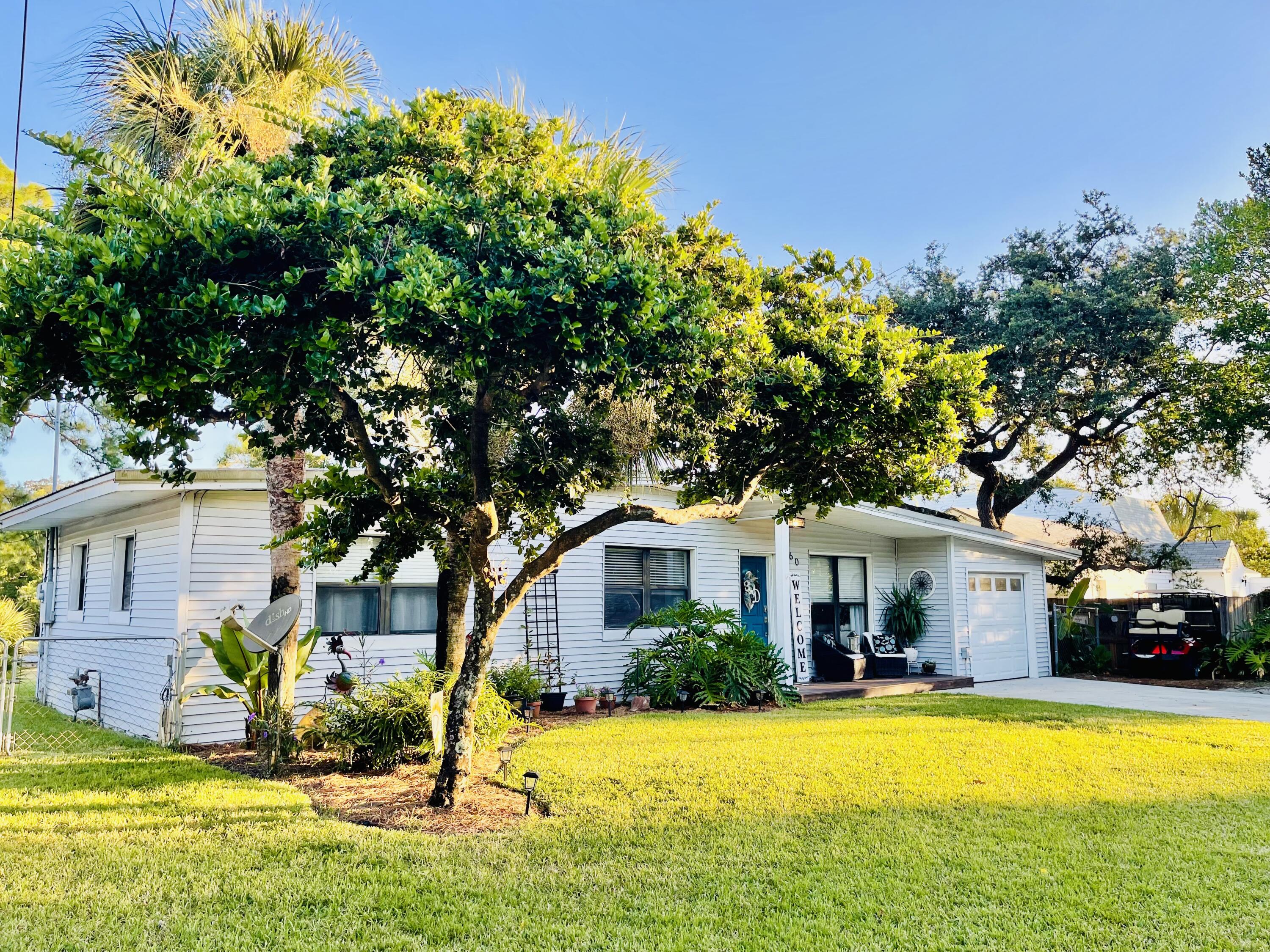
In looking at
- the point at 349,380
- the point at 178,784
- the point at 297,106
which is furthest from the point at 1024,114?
the point at 178,784

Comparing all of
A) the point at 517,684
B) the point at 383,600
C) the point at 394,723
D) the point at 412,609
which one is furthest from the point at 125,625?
the point at 394,723

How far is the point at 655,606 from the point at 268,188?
→ 9.23m

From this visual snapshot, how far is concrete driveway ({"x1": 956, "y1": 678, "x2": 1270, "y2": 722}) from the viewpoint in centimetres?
1155

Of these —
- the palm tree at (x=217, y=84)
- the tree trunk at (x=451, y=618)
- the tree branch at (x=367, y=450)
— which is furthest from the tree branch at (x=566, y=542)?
the palm tree at (x=217, y=84)

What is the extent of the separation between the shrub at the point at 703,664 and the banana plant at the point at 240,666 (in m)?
5.03

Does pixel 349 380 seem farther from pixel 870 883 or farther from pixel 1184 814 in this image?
pixel 1184 814

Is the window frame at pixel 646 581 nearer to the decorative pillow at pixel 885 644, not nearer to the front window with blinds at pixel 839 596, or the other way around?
the front window with blinds at pixel 839 596

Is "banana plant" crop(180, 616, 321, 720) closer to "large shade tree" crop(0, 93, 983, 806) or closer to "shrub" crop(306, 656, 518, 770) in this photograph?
"shrub" crop(306, 656, 518, 770)

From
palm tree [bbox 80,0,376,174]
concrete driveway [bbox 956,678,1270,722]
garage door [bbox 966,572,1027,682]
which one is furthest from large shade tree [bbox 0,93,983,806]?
garage door [bbox 966,572,1027,682]

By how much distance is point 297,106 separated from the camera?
27.9ft

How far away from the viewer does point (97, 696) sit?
36.6 feet

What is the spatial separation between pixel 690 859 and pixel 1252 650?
1542 centimetres

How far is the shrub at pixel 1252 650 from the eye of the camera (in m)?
15.4

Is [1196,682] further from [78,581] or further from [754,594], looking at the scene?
[78,581]
